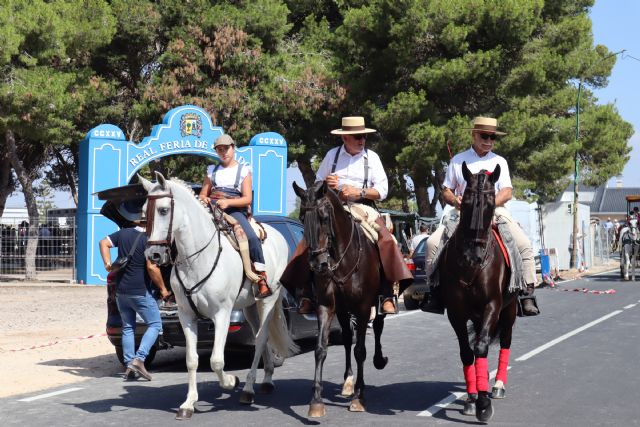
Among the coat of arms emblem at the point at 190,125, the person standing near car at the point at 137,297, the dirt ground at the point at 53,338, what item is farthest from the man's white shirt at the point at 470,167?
the coat of arms emblem at the point at 190,125

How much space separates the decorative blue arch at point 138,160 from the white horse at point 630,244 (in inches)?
490

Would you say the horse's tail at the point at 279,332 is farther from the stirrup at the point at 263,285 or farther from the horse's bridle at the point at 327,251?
the horse's bridle at the point at 327,251

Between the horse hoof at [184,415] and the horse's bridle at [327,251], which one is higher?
the horse's bridle at [327,251]

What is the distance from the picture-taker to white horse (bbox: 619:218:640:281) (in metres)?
32.0

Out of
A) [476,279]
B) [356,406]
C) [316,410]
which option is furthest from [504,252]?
[316,410]

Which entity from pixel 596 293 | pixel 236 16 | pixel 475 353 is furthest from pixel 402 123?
pixel 475 353

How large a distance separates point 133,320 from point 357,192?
11.9 ft

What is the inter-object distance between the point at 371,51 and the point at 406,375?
86.2 feet

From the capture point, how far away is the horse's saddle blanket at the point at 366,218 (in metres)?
9.05

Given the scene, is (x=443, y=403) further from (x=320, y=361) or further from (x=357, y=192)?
(x=357, y=192)

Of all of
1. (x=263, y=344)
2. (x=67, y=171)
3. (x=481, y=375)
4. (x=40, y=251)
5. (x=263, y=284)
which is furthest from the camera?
(x=67, y=171)

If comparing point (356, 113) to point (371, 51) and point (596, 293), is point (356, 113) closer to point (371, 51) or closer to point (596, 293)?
point (371, 51)

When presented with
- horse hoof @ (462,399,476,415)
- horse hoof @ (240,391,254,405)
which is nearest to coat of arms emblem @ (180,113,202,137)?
horse hoof @ (240,391,254,405)

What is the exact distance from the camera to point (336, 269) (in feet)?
28.0
